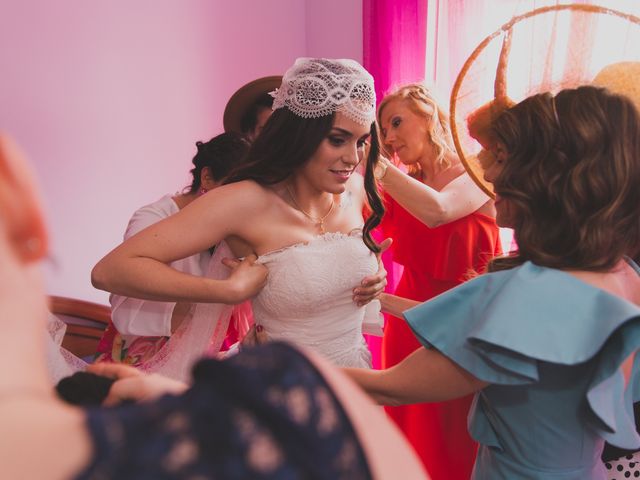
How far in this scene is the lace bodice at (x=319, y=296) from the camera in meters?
1.45

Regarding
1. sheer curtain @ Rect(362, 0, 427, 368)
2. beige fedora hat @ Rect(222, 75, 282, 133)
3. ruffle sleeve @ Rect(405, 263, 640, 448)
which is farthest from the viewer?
sheer curtain @ Rect(362, 0, 427, 368)

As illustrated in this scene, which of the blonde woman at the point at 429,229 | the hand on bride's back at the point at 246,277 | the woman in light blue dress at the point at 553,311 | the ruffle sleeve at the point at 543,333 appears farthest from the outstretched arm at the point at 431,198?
the ruffle sleeve at the point at 543,333

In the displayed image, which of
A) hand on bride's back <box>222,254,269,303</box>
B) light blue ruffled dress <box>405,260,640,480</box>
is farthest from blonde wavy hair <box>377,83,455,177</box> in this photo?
light blue ruffled dress <box>405,260,640,480</box>

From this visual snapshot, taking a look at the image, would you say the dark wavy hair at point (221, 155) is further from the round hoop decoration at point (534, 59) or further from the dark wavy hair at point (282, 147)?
the round hoop decoration at point (534, 59)

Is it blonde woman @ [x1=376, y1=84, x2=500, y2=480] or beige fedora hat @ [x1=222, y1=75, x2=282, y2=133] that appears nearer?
blonde woman @ [x1=376, y1=84, x2=500, y2=480]

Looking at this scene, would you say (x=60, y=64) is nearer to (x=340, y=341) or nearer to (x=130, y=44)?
(x=130, y=44)

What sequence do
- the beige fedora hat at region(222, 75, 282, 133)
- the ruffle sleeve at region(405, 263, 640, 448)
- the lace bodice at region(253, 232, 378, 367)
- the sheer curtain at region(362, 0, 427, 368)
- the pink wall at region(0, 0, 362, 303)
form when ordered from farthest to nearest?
1. the sheer curtain at region(362, 0, 427, 368)
2. the pink wall at region(0, 0, 362, 303)
3. the beige fedora hat at region(222, 75, 282, 133)
4. the lace bodice at region(253, 232, 378, 367)
5. the ruffle sleeve at region(405, 263, 640, 448)

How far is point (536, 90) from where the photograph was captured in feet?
3.68

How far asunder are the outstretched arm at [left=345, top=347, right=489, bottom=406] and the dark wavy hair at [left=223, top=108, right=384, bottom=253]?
686 mm

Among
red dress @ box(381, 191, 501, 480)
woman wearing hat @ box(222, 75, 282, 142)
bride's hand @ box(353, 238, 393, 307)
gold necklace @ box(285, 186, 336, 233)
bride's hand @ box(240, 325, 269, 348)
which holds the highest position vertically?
woman wearing hat @ box(222, 75, 282, 142)

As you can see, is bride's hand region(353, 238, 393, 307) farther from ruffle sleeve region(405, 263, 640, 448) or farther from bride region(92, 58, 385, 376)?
ruffle sleeve region(405, 263, 640, 448)

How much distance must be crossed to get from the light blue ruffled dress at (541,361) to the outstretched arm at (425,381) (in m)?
0.02

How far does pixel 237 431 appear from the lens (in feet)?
1.10

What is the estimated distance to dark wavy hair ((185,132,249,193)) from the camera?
1967 millimetres
